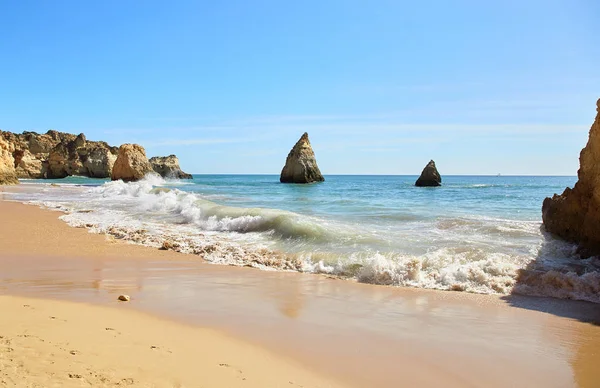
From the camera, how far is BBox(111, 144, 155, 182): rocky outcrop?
5212cm

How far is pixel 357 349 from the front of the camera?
3.99 metres

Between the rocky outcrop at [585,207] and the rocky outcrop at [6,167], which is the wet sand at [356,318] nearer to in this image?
the rocky outcrop at [585,207]

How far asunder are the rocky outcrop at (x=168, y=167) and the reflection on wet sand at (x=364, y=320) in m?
75.7

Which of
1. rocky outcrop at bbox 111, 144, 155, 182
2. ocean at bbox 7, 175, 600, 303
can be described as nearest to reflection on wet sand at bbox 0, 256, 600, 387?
ocean at bbox 7, 175, 600, 303

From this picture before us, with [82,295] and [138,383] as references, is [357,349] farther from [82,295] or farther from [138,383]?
[82,295]

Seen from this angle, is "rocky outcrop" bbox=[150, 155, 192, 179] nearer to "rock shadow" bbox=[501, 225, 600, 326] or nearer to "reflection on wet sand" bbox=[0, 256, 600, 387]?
"reflection on wet sand" bbox=[0, 256, 600, 387]

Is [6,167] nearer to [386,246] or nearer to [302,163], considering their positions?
[302,163]

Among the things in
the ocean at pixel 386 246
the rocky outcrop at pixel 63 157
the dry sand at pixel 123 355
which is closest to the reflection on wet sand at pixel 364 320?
the dry sand at pixel 123 355

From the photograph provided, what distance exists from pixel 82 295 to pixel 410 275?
4927 millimetres

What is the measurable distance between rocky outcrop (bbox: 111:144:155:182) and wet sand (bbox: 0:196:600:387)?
46.2 m

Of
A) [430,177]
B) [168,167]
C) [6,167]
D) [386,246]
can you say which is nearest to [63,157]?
[168,167]

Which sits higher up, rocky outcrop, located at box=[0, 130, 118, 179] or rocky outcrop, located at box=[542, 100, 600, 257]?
rocky outcrop, located at box=[0, 130, 118, 179]

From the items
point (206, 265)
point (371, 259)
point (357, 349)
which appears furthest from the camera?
point (206, 265)

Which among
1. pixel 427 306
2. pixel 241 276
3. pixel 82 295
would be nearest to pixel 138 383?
pixel 82 295
